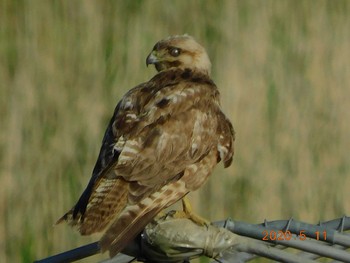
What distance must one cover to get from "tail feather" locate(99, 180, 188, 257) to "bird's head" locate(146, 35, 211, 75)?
1.18 m

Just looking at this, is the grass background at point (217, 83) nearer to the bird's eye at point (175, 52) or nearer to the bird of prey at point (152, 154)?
the bird's eye at point (175, 52)

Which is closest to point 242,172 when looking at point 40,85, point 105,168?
point 40,85

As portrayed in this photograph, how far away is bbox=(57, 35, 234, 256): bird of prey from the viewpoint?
5.02m

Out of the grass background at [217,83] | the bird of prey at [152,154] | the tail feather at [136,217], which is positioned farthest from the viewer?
the grass background at [217,83]

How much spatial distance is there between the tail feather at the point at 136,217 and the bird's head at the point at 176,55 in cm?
118

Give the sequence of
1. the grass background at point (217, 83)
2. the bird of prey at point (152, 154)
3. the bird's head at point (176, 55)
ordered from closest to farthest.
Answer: the bird of prey at point (152, 154) < the bird's head at point (176, 55) < the grass background at point (217, 83)

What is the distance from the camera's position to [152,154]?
5438 millimetres

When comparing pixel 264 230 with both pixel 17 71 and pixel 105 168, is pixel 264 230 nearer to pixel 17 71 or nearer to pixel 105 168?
pixel 105 168

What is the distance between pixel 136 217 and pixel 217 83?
12.6 feet

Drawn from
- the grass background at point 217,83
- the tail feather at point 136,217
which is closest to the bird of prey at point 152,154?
the tail feather at point 136,217

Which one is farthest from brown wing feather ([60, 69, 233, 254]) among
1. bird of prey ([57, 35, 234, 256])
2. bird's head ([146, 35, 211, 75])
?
bird's head ([146, 35, 211, 75])

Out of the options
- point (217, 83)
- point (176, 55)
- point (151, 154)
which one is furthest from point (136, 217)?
point (217, 83)

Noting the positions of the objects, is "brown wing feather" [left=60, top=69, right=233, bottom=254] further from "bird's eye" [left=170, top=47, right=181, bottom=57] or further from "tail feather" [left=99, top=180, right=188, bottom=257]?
"bird's eye" [left=170, top=47, right=181, bottom=57]

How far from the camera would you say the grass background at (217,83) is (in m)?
8.32
